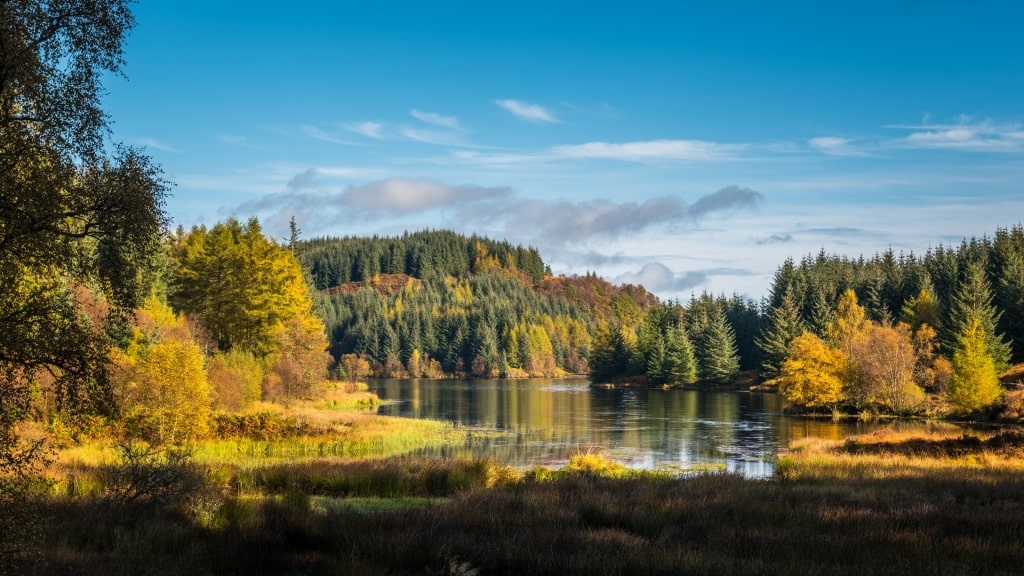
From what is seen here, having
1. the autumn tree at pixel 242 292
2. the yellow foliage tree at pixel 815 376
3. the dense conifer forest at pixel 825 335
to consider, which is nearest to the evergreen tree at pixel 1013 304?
the dense conifer forest at pixel 825 335

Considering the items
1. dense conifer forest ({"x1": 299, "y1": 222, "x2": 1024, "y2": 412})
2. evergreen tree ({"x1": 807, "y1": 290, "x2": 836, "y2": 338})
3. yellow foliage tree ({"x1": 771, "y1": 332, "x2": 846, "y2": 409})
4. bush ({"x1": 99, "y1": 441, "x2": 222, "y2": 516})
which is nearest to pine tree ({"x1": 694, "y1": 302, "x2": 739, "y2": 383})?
dense conifer forest ({"x1": 299, "y1": 222, "x2": 1024, "y2": 412})

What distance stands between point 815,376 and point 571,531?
206ft

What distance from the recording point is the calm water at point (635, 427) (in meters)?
38.8

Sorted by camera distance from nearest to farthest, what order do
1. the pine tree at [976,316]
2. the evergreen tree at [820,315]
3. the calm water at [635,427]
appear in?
1. the calm water at [635,427]
2. the pine tree at [976,316]
3. the evergreen tree at [820,315]

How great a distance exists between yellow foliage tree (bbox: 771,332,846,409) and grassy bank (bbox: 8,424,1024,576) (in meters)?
51.2

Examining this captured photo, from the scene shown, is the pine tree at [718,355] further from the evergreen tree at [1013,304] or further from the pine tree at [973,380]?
the pine tree at [973,380]

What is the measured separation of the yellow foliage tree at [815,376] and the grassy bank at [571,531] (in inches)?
2017

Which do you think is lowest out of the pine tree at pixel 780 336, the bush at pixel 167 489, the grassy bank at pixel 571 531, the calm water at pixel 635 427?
the calm water at pixel 635 427

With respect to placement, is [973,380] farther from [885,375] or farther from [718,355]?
[718,355]

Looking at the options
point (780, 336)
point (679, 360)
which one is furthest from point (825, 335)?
point (679, 360)

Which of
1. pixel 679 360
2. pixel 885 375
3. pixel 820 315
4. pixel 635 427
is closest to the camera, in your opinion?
pixel 635 427

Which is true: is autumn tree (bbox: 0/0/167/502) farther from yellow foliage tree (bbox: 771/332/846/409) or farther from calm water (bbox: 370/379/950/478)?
yellow foliage tree (bbox: 771/332/846/409)

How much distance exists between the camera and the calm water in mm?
38781

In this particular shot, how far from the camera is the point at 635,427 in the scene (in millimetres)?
55375
